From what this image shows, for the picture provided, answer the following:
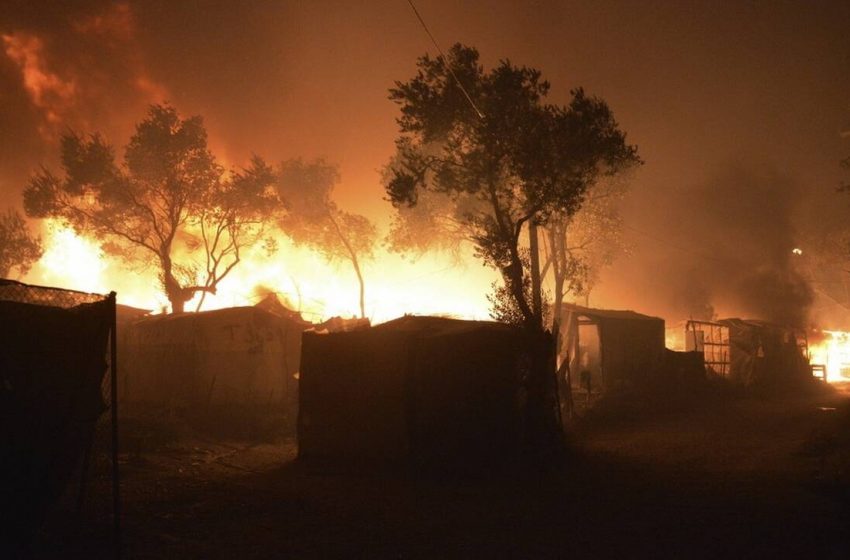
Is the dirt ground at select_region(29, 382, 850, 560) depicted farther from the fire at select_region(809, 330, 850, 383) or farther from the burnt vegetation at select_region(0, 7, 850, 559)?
the fire at select_region(809, 330, 850, 383)

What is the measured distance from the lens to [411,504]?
923 cm

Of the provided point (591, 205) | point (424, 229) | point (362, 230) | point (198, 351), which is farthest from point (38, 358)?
point (591, 205)

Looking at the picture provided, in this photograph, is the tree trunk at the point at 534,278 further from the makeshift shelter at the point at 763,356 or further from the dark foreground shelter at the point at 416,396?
the makeshift shelter at the point at 763,356

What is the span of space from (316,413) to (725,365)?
31.7 meters

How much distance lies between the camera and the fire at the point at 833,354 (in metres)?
46.3

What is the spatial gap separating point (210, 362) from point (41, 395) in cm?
1720

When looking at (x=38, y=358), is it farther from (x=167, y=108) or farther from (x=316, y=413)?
(x=167, y=108)

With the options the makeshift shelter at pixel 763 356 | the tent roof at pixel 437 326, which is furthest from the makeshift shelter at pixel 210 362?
the makeshift shelter at pixel 763 356

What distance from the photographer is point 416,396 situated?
1152 cm

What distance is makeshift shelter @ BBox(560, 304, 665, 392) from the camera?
95.1 ft

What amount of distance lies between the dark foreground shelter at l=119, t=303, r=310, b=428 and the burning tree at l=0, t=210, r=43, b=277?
29.5 metres

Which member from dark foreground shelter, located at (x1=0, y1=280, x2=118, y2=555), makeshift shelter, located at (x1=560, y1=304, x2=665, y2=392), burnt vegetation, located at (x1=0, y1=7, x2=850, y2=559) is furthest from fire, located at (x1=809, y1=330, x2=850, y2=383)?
dark foreground shelter, located at (x1=0, y1=280, x2=118, y2=555)

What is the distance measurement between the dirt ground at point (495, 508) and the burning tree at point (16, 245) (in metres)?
39.7

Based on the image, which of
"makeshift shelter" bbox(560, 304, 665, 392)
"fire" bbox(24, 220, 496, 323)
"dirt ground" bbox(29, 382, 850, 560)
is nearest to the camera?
"dirt ground" bbox(29, 382, 850, 560)
